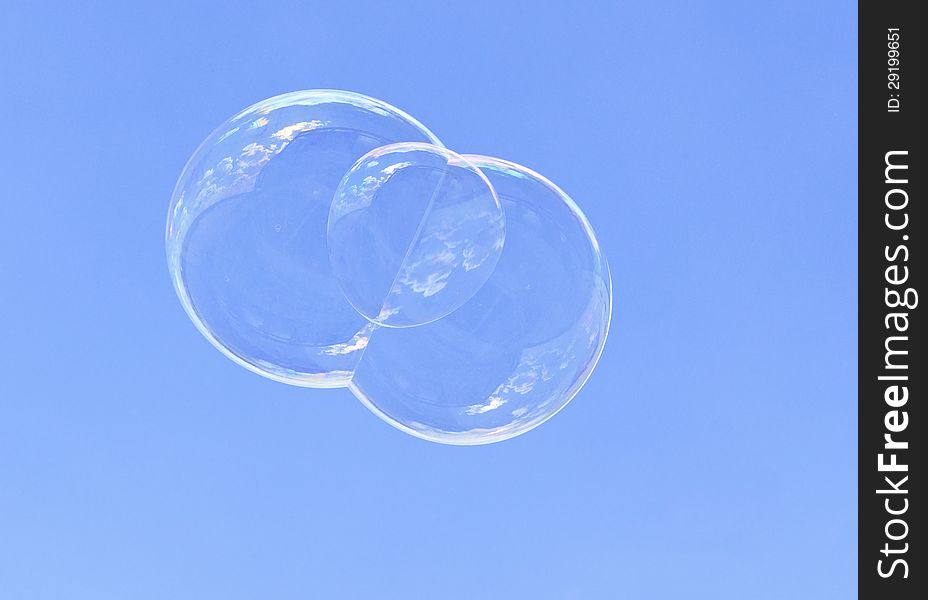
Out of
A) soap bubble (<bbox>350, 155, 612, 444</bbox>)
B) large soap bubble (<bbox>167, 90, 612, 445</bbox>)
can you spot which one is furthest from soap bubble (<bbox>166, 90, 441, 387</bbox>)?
soap bubble (<bbox>350, 155, 612, 444</bbox>)

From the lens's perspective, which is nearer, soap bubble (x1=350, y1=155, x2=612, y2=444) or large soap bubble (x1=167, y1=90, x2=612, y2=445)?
large soap bubble (x1=167, y1=90, x2=612, y2=445)

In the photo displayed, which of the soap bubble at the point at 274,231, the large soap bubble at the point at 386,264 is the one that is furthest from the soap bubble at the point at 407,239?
the soap bubble at the point at 274,231

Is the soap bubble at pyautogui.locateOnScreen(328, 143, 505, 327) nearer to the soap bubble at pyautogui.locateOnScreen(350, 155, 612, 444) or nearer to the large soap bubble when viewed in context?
the large soap bubble

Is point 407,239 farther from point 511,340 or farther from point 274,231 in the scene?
point 511,340

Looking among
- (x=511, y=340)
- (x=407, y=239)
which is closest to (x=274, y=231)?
(x=407, y=239)

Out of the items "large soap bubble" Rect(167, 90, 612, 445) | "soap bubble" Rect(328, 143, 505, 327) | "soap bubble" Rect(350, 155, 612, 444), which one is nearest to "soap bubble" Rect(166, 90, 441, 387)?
"large soap bubble" Rect(167, 90, 612, 445)
